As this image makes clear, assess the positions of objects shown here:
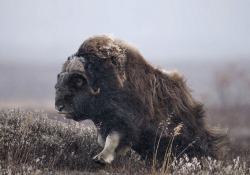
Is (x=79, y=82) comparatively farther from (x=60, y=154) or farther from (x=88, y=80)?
(x=60, y=154)

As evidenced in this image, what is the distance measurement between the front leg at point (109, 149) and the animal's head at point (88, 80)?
1.22 feet

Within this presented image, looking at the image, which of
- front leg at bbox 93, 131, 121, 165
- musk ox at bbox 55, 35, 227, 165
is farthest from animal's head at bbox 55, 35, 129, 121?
front leg at bbox 93, 131, 121, 165

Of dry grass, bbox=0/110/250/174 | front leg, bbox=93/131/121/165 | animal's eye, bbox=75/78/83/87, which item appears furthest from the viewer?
animal's eye, bbox=75/78/83/87

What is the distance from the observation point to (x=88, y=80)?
163 inches

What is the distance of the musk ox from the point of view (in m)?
4.06

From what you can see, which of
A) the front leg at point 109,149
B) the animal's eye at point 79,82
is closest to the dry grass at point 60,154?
the front leg at point 109,149

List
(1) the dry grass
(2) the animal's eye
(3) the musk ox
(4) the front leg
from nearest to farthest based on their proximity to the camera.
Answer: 1. (1) the dry grass
2. (4) the front leg
3. (3) the musk ox
4. (2) the animal's eye

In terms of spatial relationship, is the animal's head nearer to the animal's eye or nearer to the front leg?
the animal's eye

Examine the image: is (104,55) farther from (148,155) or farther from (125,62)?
(148,155)

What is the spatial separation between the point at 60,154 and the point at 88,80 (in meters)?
0.86

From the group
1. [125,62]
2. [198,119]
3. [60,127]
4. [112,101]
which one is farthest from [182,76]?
[60,127]

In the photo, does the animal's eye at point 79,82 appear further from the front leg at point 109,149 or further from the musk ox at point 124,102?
the front leg at point 109,149

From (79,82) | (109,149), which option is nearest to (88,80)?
(79,82)

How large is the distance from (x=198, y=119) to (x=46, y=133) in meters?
1.99
